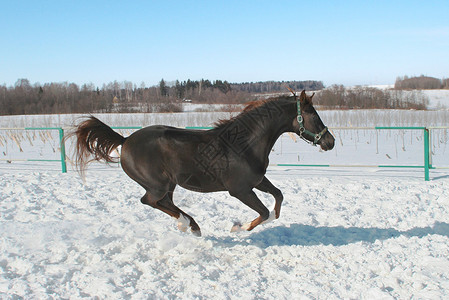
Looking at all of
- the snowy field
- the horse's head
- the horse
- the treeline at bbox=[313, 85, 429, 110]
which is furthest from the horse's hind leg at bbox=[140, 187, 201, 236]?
the treeline at bbox=[313, 85, 429, 110]

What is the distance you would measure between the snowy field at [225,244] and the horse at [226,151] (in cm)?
49

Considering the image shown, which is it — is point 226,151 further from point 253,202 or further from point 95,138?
point 95,138

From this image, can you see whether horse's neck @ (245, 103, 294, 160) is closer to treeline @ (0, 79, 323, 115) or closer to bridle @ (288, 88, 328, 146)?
bridle @ (288, 88, 328, 146)

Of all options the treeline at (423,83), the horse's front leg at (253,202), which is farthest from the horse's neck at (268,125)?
the treeline at (423,83)

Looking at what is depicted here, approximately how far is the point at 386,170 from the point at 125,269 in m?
6.91

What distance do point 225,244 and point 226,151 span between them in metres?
1.03

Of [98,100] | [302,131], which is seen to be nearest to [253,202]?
[302,131]

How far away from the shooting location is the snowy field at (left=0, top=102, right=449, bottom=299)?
9.64ft

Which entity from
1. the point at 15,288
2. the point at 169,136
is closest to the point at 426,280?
the point at 169,136

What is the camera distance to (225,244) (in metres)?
4.03

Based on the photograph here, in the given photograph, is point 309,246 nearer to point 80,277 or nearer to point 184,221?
point 184,221

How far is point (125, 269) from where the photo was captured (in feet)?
10.6

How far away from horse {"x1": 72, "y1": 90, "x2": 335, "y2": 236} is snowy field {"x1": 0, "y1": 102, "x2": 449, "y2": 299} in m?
0.49

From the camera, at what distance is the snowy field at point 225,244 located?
2.94 m
